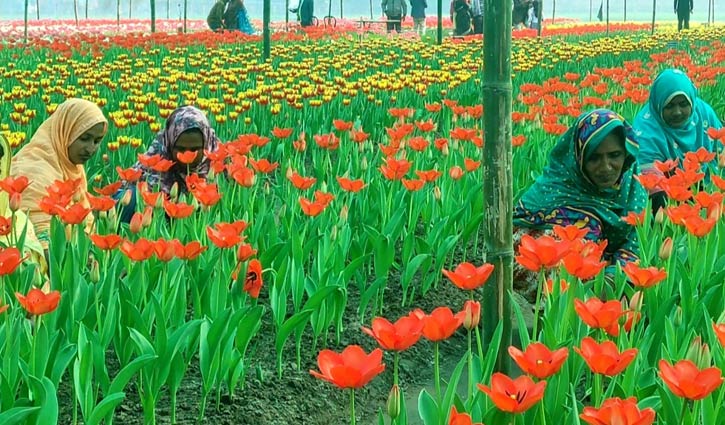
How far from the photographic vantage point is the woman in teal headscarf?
4.66 metres

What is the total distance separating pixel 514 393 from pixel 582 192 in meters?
2.24

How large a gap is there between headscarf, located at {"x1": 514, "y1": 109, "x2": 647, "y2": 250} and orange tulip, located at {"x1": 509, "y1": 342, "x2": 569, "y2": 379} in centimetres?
202

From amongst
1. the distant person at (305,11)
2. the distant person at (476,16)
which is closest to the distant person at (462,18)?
the distant person at (476,16)

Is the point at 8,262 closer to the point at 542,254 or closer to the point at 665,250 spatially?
the point at 542,254

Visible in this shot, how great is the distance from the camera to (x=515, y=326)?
11.2ft

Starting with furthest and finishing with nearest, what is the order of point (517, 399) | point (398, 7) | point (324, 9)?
1. point (324, 9)
2. point (398, 7)
3. point (517, 399)

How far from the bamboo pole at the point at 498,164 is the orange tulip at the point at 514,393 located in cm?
70

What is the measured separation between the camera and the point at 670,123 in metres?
4.80

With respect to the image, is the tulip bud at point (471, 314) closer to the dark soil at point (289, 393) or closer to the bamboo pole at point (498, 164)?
the bamboo pole at point (498, 164)

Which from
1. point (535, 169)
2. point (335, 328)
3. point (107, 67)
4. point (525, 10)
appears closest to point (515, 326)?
point (335, 328)

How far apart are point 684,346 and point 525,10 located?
23860 millimetres

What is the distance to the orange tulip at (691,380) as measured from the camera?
1.51 metres

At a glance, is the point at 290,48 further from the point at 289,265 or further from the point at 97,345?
the point at 97,345

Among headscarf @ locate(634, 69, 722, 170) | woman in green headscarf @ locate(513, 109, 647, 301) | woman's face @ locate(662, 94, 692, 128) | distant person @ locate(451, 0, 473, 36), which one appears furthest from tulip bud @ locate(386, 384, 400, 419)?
distant person @ locate(451, 0, 473, 36)
